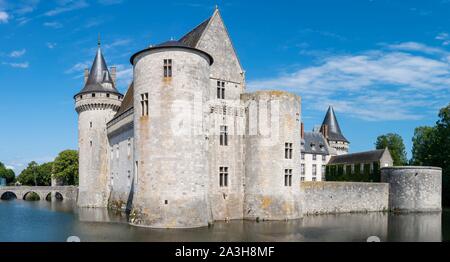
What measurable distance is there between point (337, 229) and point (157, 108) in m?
10.3

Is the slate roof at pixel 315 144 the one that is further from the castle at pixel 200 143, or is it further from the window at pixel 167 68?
the window at pixel 167 68

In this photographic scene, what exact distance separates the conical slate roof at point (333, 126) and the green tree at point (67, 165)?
3462cm

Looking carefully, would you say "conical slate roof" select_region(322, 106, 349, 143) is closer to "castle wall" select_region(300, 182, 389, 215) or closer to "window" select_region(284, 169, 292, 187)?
"castle wall" select_region(300, 182, 389, 215)

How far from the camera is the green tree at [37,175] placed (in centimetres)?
7675

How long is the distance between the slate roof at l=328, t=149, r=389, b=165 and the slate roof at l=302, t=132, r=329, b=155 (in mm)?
2187

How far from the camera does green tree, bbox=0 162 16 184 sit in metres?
94.1

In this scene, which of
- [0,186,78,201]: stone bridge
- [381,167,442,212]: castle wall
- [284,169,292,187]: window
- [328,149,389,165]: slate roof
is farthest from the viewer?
[0,186,78,201]: stone bridge

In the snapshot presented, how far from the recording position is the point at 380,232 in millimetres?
19859

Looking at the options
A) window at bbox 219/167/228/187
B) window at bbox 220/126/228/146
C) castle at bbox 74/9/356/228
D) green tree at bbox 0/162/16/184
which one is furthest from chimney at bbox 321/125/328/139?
green tree at bbox 0/162/16/184

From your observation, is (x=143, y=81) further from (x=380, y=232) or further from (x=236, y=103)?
(x=380, y=232)

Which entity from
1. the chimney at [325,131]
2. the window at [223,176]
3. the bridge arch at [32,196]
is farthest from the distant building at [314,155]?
the bridge arch at [32,196]

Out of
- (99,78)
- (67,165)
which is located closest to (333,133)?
(99,78)

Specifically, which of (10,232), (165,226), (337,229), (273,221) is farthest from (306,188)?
(10,232)

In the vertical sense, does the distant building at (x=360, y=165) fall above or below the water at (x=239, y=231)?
above
